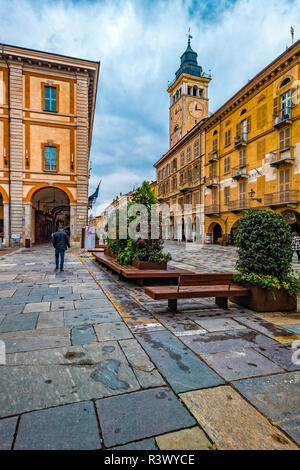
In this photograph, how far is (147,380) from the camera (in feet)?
7.95

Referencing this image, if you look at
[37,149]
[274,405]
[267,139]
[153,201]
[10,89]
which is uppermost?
[10,89]

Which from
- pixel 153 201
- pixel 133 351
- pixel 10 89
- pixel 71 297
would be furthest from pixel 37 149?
pixel 133 351

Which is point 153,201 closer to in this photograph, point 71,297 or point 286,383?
point 71,297

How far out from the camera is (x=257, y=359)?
9.31 feet

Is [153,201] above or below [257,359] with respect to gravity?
above

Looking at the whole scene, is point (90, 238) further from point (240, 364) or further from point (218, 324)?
point (240, 364)

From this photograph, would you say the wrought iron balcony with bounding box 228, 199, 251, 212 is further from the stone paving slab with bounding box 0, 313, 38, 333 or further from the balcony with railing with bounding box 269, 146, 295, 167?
the stone paving slab with bounding box 0, 313, 38, 333

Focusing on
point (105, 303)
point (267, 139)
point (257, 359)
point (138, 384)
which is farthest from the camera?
point (267, 139)

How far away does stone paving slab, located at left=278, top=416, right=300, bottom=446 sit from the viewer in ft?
5.88

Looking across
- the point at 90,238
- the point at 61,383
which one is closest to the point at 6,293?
the point at 61,383

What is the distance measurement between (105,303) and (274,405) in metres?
3.39

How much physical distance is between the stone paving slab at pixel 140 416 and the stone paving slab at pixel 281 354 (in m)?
1.29

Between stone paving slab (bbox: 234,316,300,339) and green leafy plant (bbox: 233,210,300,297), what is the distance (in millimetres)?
716

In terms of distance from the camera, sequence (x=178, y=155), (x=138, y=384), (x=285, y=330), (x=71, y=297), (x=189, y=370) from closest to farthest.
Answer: (x=138, y=384)
(x=189, y=370)
(x=285, y=330)
(x=71, y=297)
(x=178, y=155)
